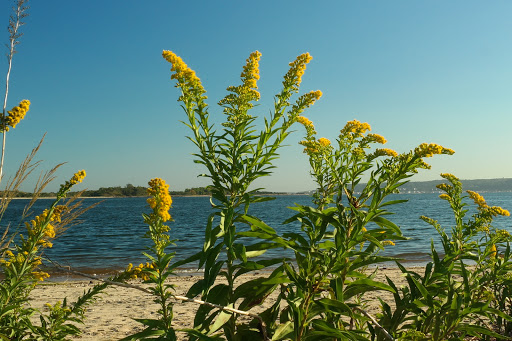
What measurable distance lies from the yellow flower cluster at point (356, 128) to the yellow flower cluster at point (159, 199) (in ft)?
3.71

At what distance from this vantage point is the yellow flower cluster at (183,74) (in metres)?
2.18

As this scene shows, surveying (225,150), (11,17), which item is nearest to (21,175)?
(225,150)

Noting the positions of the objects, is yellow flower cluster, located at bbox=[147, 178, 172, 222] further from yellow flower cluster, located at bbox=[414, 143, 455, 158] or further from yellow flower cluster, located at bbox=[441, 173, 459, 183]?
yellow flower cluster, located at bbox=[441, 173, 459, 183]

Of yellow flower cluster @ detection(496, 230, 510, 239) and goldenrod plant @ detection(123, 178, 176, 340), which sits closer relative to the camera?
goldenrod plant @ detection(123, 178, 176, 340)

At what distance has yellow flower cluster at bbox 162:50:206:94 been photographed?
2.18 metres

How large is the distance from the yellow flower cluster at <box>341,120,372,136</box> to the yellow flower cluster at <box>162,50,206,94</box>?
2.87ft

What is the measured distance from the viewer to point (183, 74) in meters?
2.19

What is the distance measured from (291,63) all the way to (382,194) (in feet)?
3.19

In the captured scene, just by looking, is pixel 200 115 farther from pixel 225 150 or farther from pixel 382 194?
pixel 382 194

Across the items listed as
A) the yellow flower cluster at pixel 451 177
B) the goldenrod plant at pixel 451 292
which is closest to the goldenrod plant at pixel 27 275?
the goldenrod plant at pixel 451 292

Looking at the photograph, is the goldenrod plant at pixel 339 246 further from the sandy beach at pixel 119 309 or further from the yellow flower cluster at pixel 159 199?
the sandy beach at pixel 119 309

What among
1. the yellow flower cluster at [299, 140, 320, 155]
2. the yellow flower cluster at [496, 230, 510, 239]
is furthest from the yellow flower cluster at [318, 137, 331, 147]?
the yellow flower cluster at [496, 230, 510, 239]

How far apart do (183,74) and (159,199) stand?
0.75m

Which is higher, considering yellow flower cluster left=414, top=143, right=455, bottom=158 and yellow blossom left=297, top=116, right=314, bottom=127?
yellow blossom left=297, top=116, right=314, bottom=127
